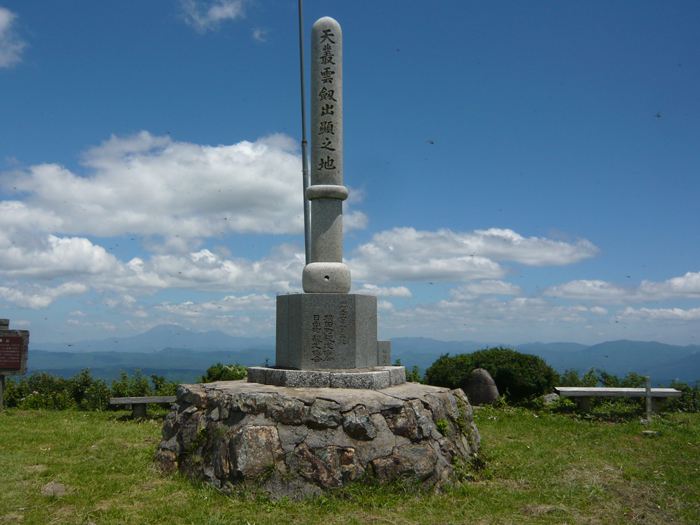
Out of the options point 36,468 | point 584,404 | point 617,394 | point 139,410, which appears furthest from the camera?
point 584,404

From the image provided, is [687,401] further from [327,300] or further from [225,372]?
[225,372]

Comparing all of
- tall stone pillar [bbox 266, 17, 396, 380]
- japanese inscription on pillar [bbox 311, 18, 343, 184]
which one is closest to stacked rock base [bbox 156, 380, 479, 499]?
tall stone pillar [bbox 266, 17, 396, 380]

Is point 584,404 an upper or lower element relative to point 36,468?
upper

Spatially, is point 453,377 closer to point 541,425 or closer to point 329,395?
point 541,425

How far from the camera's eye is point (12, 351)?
1123cm

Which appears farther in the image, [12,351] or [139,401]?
[12,351]

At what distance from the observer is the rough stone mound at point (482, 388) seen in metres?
11.8

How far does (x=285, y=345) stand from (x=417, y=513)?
308cm

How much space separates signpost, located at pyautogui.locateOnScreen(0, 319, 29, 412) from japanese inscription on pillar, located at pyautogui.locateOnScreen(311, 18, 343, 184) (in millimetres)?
8286

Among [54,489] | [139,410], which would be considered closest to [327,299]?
[54,489]

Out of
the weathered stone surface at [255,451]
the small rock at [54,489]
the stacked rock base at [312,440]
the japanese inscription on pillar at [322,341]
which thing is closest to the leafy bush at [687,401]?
the stacked rock base at [312,440]

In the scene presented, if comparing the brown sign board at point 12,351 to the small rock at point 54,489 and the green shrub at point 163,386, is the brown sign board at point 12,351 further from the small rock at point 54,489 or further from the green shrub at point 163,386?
the small rock at point 54,489

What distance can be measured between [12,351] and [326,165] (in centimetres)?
881

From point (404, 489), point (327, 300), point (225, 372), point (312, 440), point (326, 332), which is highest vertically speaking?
point (327, 300)
